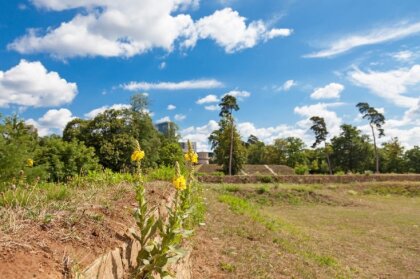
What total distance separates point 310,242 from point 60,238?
9.84m

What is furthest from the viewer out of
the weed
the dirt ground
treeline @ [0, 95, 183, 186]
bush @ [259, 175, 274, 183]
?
bush @ [259, 175, 274, 183]

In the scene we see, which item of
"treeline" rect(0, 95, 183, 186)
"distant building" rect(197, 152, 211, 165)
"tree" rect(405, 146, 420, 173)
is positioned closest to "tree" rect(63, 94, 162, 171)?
"treeline" rect(0, 95, 183, 186)

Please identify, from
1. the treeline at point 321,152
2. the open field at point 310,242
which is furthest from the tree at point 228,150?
the open field at point 310,242

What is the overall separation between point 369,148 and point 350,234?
62.7 metres

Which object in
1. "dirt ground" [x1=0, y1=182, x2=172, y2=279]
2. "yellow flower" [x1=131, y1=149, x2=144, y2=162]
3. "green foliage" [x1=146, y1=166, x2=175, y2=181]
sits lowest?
"dirt ground" [x1=0, y1=182, x2=172, y2=279]

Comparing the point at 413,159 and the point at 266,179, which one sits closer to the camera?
the point at 266,179

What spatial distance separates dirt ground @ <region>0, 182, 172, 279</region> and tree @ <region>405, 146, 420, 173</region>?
70.3 metres

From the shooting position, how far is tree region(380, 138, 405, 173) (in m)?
68.0

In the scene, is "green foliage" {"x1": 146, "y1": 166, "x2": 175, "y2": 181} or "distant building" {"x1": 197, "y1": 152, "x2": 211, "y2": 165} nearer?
"green foliage" {"x1": 146, "y1": 166, "x2": 175, "y2": 181}

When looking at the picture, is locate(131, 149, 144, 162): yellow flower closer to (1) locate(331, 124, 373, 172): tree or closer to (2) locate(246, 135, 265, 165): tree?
(1) locate(331, 124, 373, 172): tree

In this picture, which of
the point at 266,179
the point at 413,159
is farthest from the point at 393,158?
the point at 266,179

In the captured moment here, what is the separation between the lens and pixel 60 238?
2848 mm

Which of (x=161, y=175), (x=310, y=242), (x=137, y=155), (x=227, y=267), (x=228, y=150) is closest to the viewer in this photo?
(x=137, y=155)

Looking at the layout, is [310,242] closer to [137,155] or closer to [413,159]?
[137,155]
